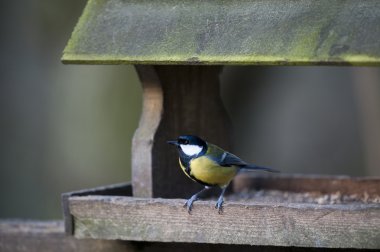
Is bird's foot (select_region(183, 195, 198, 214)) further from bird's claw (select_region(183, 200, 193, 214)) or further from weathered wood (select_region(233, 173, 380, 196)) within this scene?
weathered wood (select_region(233, 173, 380, 196))

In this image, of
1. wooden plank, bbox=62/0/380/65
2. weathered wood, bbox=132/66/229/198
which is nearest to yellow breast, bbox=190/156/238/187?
weathered wood, bbox=132/66/229/198

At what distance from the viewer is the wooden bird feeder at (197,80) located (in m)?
3.84

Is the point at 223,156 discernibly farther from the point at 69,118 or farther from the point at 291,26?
the point at 69,118

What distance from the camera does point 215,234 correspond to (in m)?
4.14

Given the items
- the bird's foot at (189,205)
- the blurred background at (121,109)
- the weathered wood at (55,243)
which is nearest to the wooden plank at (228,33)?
the bird's foot at (189,205)

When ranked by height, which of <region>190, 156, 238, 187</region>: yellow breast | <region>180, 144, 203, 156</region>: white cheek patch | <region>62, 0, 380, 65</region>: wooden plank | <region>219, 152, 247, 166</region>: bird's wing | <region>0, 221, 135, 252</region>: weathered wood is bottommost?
<region>0, 221, 135, 252</region>: weathered wood

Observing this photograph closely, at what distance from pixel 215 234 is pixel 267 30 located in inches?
34.8

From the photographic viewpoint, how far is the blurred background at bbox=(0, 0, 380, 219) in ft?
27.9

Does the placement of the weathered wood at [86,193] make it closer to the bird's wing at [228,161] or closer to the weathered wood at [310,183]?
the bird's wing at [228,161]

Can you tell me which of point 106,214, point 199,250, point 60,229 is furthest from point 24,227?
point 199,250

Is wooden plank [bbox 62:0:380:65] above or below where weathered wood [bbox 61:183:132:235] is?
above

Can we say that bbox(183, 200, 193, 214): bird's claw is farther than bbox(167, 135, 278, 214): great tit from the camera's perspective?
No

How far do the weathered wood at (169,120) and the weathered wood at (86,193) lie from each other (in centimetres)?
18

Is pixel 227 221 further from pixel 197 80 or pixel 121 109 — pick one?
pixel 121 109
